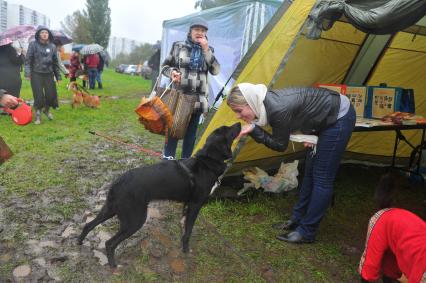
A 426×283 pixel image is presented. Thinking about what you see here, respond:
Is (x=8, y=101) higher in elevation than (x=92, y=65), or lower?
higher

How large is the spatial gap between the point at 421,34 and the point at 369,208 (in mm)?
2420

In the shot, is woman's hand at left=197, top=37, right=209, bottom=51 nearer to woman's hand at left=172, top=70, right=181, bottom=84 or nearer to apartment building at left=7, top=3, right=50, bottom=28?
woman's hand at left=172, top=70, right=181, bottom=84

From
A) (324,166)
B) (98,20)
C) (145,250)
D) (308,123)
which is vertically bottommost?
(145,250)

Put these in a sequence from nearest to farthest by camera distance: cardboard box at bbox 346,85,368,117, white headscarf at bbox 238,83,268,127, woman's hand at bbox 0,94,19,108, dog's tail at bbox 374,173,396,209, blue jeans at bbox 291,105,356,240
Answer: dog's tail at bbox 374,173,396,209 < woman's hand at bbox 0,94,19,108 < white headscarf at bbox 238,83,268,127 < blue jeans at bbox 291,105,356,240 < cardboard box at bbox 346,85,368,117

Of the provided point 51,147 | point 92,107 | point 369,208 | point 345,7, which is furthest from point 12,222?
point 92,107

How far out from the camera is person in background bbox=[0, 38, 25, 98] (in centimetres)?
704

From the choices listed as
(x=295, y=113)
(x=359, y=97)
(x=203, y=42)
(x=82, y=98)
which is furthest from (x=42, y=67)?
(x=295, y=113)

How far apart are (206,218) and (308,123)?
1.43m

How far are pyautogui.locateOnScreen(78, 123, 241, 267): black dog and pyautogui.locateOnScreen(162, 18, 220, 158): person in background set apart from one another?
138 centimetres

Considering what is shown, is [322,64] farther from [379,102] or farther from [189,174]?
[189,174]

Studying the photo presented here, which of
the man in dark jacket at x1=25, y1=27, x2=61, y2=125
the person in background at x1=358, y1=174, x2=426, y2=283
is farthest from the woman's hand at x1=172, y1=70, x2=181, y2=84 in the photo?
the man in dark jacket at x1=25, y1=27, x2=61, y2=125

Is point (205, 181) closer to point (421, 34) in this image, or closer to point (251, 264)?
point (251, 264)

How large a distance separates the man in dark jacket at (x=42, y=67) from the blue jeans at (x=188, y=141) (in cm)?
395

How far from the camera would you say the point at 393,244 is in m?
2.10
